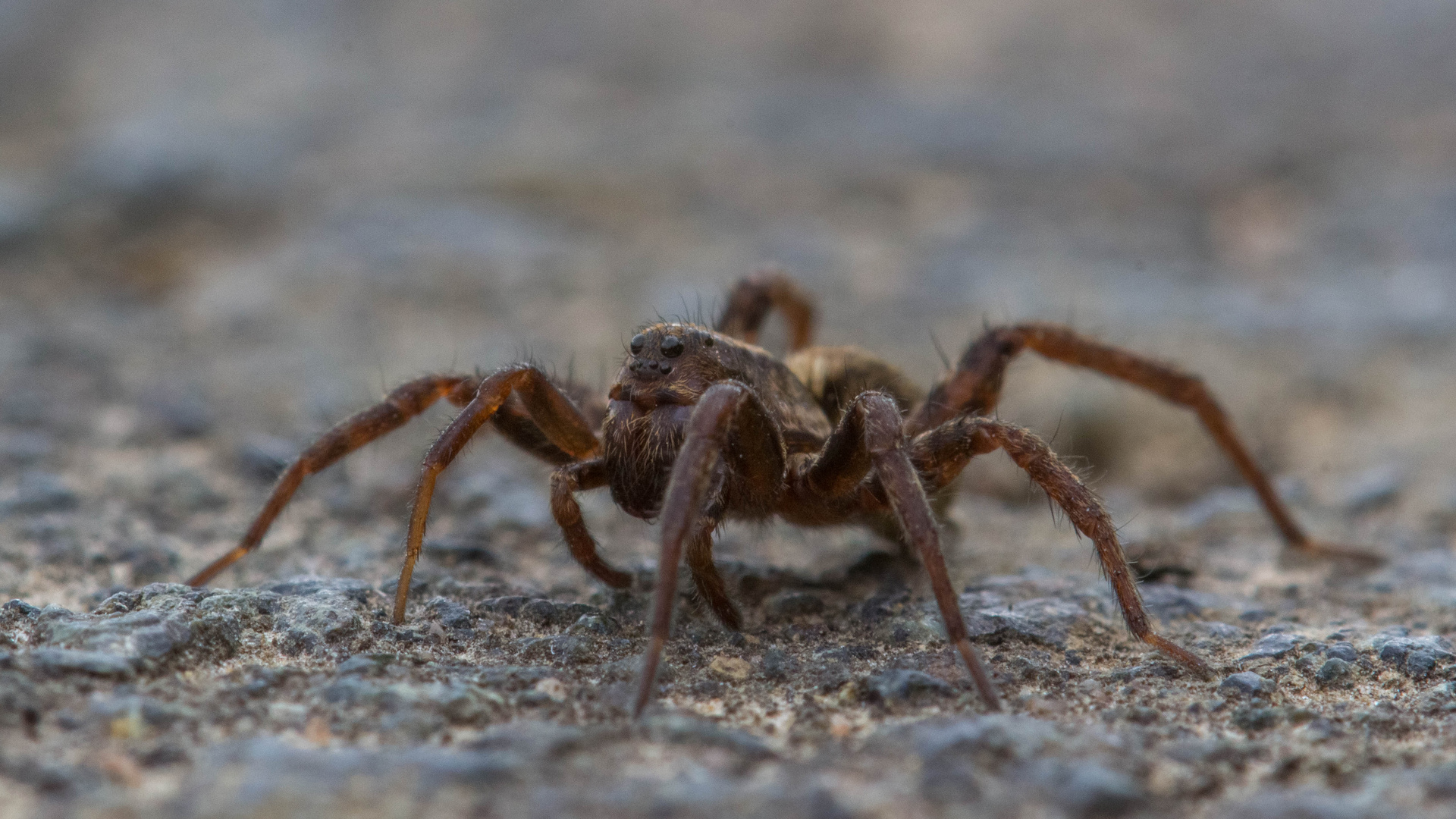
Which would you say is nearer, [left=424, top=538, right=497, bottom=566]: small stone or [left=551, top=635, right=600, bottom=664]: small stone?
[left=551, top=635, right=600, bottom=664]: small stone

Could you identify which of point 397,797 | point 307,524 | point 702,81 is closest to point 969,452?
point 397,797

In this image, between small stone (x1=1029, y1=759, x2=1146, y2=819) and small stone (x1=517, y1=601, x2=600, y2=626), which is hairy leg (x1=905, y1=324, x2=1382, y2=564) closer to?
small stone (x1=517, y1=601, x2=600, y2=626)

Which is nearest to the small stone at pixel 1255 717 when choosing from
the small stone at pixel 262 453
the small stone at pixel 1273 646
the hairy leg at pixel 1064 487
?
the hairy leg at pixel 1064 487

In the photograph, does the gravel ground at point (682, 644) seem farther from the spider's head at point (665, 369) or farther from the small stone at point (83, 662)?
the spider's head at point (665, 369)

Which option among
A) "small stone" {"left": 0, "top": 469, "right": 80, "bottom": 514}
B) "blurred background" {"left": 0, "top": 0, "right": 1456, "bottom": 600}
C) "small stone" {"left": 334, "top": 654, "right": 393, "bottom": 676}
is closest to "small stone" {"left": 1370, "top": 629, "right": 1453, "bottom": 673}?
"blurred background" {"left": 0, "top": 0, "right": 1456, "bottom": 600}

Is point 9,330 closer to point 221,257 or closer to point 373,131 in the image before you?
point 221,257

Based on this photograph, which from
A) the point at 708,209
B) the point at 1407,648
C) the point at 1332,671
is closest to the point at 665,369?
the point at 1332,671

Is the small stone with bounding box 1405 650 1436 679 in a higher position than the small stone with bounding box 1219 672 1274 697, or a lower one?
higher
